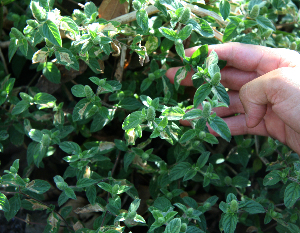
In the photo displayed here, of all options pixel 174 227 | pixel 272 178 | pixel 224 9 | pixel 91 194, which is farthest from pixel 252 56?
pixel 91 194

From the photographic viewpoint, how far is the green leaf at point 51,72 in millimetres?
1765

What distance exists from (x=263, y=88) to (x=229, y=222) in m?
0.68

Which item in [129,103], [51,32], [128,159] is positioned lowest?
[128,159]

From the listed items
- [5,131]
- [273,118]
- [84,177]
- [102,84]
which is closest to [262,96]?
[273,118]

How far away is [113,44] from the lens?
1669 millimetres

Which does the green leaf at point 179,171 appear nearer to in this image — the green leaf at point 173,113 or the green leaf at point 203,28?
the green leaf at point 173,113

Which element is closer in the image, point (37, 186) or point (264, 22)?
point (37, 186)

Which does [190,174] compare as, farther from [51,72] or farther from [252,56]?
[51,72]

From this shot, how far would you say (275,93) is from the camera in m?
1.44

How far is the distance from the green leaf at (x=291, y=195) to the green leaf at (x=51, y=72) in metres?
1.44

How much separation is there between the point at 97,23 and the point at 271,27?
1.00m

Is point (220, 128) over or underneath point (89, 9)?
underneath

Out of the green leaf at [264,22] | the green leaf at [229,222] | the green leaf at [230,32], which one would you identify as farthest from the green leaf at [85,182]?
the green leaf at [264,22]

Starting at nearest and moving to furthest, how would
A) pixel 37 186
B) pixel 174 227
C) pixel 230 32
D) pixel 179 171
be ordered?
pixel 174 227 → pixel 37 186 → pixel 179 171 → pixel 230 32
